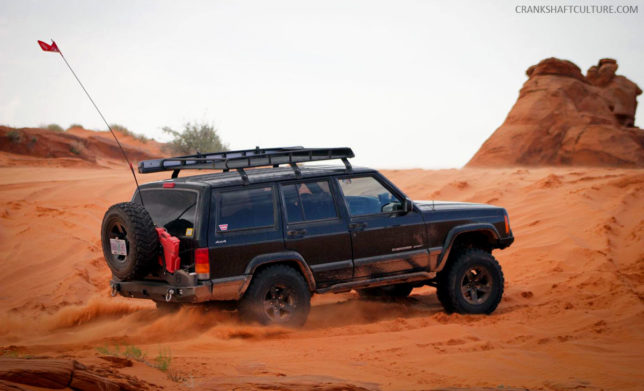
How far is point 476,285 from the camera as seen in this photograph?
8484mm

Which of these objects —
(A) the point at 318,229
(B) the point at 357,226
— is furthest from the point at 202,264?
(B) the point at 357,226

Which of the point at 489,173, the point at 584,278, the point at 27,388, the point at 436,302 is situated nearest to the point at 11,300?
the point at 436,302

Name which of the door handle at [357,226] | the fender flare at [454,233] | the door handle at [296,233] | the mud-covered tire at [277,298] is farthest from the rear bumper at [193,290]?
the fender flare at [454,233]

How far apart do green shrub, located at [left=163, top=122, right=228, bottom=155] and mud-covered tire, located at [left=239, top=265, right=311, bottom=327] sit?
24025 millimetres

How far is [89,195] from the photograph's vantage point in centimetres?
1603

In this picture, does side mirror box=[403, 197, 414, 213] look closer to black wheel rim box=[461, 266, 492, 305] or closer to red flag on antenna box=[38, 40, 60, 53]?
black wheel rim box=[461, 266, 492, 305]

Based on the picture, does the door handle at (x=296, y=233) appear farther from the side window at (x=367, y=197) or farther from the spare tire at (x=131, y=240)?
the spare tire at (x=131, y=240)

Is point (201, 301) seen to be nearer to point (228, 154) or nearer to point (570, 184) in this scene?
point (228, 154)

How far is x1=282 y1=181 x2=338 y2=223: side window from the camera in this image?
293 inches

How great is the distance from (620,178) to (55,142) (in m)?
22.4

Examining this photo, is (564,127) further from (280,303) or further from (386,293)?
(280,303)

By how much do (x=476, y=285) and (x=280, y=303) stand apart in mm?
2643

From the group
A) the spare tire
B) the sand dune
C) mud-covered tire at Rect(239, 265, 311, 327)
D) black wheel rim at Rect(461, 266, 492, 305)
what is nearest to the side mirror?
black wheel rim at Rect(461, 266, 492, 305)

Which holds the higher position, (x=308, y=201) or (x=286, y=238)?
(x=308, y=201)
